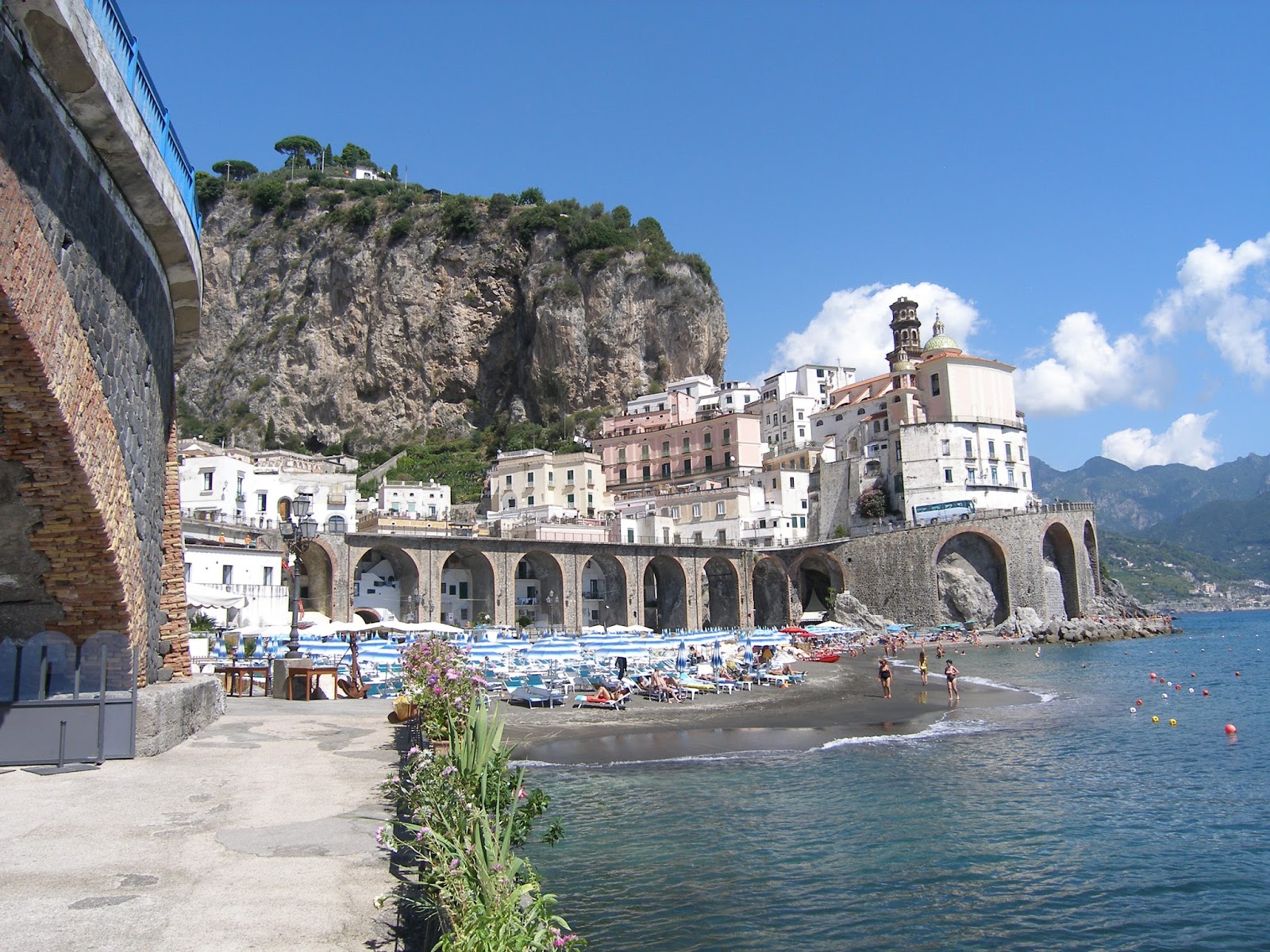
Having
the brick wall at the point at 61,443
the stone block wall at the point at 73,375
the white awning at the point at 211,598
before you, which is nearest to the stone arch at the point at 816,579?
the white awning at the point at 211,598

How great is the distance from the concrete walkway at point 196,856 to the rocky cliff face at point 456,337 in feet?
273

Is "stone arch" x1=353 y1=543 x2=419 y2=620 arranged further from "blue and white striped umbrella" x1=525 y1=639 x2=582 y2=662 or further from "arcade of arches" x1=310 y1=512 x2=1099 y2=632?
"blue and white striped umbrella" x1=525 y1=639 x2=582 y2=662

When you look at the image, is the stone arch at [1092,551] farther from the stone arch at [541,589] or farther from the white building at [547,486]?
the stone arch at [541,589]

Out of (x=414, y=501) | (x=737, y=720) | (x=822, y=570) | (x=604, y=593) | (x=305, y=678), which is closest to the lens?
(x=305, y=678)

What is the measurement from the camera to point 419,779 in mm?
7109

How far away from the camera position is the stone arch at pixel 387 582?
48.2 metres

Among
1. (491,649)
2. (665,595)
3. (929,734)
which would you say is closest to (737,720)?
(929,734)

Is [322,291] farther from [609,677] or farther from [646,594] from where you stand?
[609,677]

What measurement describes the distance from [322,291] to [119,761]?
317 feet

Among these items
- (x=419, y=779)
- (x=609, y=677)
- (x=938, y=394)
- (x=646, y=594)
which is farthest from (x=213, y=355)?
(x=419, y=779)

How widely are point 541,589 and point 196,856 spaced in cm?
4994

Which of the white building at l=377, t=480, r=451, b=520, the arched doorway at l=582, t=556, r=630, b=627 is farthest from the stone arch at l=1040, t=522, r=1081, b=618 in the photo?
the white building at l=377, t=480, r=451, b=520

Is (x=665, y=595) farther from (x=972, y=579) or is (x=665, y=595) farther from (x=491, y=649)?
(x=491, y=649)

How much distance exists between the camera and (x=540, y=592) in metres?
56.4
